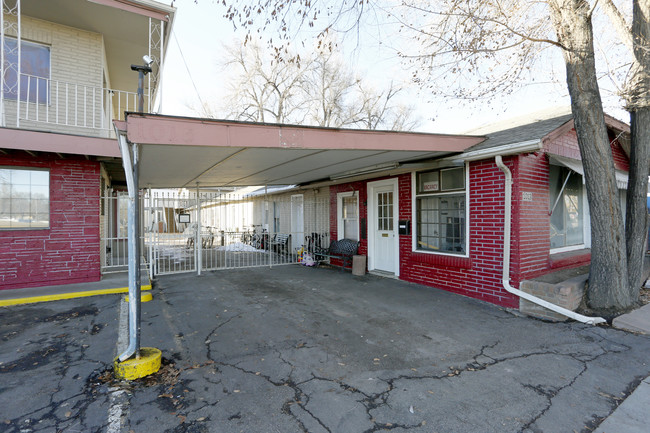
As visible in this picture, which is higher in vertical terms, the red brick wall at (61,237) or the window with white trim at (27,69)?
the window with white trim at (27,69)

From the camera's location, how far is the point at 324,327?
4.65 metres

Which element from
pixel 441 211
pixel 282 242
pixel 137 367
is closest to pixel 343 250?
pixel 441 211

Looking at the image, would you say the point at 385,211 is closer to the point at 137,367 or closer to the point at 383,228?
the point at 383,228

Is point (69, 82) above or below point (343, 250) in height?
above

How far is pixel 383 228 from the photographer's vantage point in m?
8.27

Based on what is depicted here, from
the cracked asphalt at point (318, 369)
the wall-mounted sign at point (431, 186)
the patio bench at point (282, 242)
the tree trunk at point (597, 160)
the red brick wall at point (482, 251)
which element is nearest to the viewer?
the cracked asphalt at point (318, 369)

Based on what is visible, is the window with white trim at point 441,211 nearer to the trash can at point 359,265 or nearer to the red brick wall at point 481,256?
the red brick wall at point 481,256

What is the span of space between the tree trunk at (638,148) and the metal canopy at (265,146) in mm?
2311

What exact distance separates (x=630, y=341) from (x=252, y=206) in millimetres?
16090

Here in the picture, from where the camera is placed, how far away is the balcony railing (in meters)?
6.90

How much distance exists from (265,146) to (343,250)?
5467mm

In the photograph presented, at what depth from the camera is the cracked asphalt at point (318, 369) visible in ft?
8.49

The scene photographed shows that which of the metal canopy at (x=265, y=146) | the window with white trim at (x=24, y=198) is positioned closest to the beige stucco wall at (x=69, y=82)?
the window with white trim at (x=24, y=198)

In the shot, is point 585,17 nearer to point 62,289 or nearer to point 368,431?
point 368,431
